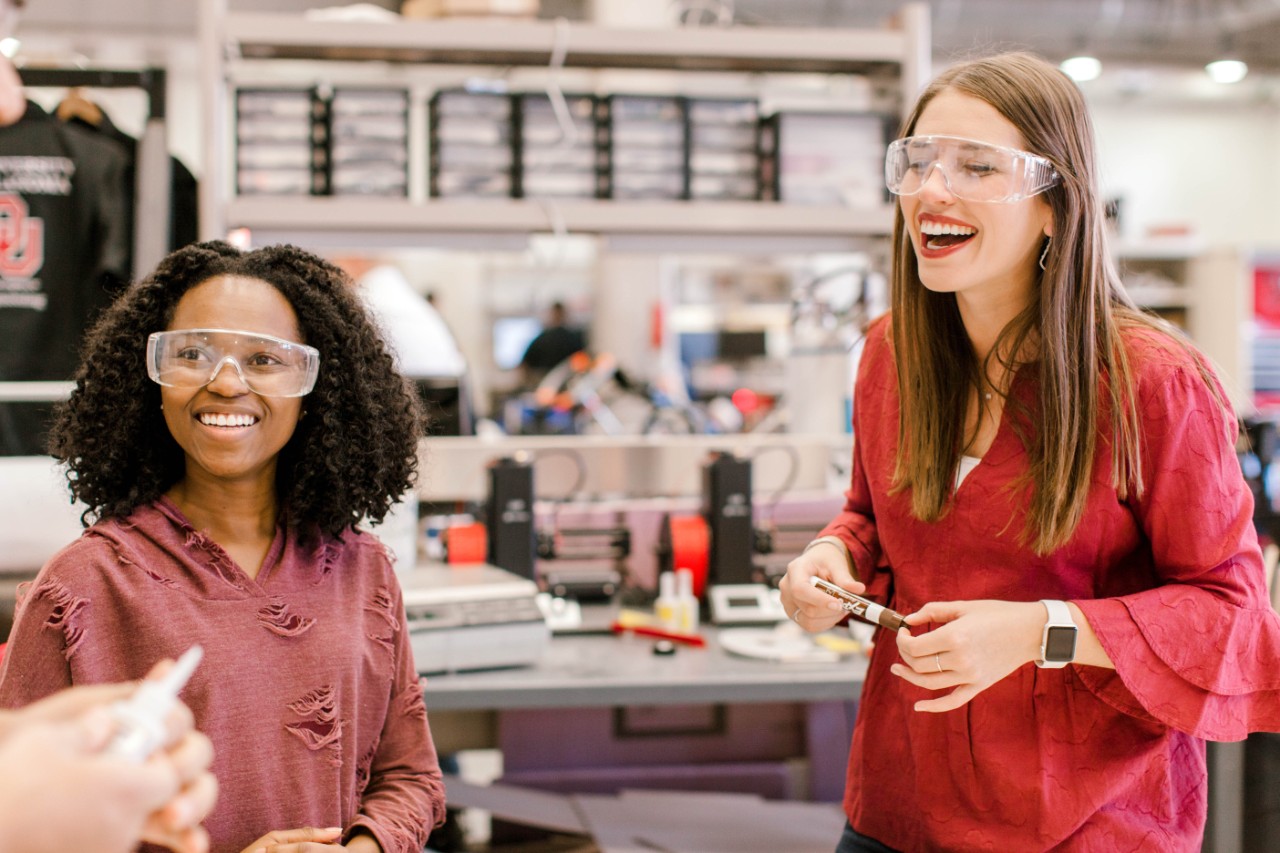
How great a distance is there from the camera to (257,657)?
1.23 m

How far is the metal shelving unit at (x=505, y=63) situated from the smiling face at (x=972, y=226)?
4.91 ft

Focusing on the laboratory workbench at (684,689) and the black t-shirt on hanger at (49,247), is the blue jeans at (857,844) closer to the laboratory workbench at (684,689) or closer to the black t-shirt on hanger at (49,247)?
the laboratory workbench at (684,689)

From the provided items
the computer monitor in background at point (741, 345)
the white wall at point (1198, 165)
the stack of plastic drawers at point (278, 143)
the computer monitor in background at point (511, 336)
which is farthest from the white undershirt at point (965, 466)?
the white wall at point (1198, 165)

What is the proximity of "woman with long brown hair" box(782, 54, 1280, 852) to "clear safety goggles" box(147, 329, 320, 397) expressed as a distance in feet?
2.33

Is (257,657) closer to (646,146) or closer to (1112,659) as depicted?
(1112,659)

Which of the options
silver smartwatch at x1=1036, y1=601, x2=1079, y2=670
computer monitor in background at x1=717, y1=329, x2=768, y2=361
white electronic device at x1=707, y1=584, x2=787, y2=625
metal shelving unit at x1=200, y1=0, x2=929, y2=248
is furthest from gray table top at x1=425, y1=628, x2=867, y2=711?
computer monitor in background at x1=717, y1=329, x2=768, y2=361

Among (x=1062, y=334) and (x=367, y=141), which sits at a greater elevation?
(x=367, y=141)

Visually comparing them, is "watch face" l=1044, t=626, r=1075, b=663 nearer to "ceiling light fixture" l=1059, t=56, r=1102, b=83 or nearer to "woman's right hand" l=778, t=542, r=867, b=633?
"woman's right hand" l=778, t=542, r=867, b=633

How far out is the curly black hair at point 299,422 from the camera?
1.29 metres

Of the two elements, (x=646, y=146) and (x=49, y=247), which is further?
(x=646, y=146)

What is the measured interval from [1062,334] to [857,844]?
0.71m

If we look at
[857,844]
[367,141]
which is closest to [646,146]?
[367,141]

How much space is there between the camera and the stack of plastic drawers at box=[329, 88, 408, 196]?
273 centimetres

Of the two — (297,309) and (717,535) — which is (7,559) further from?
(717,535)
